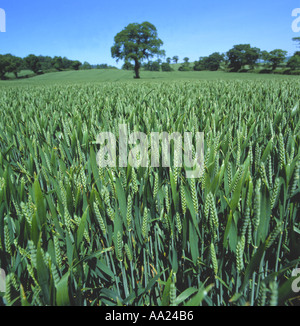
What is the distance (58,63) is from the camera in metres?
62.3

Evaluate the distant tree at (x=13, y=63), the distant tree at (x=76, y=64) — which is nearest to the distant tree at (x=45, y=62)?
the distant tree at (x=76, y=64)

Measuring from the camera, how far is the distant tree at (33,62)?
169ft

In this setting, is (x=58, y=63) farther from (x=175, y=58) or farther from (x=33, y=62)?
(x=175, y=58)

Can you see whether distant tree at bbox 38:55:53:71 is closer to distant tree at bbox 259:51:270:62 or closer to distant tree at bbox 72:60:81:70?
distant tree at bbox 72:60:81:70

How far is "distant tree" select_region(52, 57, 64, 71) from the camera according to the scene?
200 feet

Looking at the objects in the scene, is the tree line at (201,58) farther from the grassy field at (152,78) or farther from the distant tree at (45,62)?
the distant tree at (45,62)

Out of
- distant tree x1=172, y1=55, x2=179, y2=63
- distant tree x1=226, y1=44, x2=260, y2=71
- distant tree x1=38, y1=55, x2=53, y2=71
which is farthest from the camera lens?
distant tree x1=172, y1=55, x2=179, y2=63

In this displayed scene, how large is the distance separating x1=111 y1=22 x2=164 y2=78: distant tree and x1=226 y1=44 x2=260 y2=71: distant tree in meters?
21.5

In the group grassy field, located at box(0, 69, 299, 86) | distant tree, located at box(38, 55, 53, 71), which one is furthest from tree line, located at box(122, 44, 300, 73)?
distant tree, located at box(38, 55, 53, 71)

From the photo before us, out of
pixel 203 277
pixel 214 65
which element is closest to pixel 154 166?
pixel 203 277
